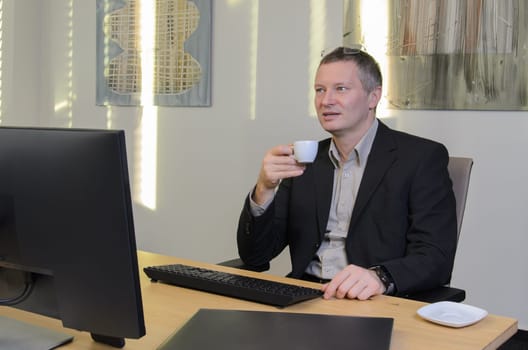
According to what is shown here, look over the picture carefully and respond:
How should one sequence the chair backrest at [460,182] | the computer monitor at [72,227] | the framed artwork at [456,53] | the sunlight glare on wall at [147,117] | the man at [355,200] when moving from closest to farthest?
the computer monitor at [72,227] < the man at [355,200] < the chair backrest at [460,182] < the framed artwork at [456,53] < the sunlight glare on wall at [147,117]

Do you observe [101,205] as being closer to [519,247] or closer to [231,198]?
[519,247]

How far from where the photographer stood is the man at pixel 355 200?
198 centimetres

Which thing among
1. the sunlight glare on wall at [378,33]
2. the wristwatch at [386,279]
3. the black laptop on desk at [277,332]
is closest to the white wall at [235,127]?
the sunlight glare on wall at [378,33]

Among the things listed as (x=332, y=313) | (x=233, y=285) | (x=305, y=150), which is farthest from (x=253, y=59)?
(x=332, y=313)

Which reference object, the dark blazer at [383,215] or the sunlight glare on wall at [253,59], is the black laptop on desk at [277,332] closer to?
the dark blazer at [383,215]

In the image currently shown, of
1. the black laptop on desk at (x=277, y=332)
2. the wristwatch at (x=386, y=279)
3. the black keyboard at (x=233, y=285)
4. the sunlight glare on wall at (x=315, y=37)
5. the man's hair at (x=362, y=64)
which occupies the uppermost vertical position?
the sunlight glare on wall at (x=315, y=37)

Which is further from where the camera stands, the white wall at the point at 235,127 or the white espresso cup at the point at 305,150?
the white wall at the point at 235,127

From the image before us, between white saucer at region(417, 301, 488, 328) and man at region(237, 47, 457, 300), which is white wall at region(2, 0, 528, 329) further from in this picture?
white saucer at region(417, 301, 488, 328)

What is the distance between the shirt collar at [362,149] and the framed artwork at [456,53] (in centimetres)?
95

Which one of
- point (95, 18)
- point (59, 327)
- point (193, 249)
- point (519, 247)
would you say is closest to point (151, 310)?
point (59, 327)

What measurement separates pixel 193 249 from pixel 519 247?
6.60 feet

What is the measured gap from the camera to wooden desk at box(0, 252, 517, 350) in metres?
1.23

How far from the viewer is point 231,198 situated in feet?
13.0

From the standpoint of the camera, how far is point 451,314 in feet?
4.49
